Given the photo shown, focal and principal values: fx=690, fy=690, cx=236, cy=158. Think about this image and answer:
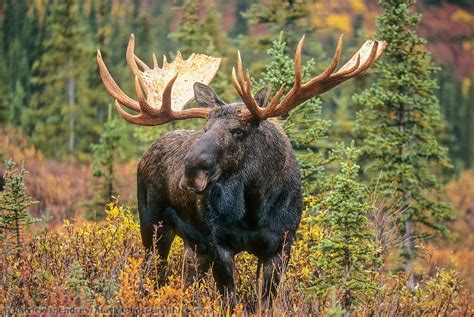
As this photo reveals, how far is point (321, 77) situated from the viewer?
21.2ft

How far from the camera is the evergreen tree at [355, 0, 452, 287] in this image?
12.0m

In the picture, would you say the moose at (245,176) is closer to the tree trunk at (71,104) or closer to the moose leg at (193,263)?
the moose leg at (193,263)

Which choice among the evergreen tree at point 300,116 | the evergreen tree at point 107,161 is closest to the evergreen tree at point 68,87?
the evergreen tree at point 107,161

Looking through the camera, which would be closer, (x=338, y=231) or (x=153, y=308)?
(x=153, y=308)

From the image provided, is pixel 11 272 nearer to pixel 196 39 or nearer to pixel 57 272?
pixel 57 272

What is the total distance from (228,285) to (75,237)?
1929mm

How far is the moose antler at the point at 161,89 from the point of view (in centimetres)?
705

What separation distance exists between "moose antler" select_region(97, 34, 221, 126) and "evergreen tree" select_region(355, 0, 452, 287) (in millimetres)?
4275

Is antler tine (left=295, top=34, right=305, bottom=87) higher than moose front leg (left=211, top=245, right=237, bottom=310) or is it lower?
higher

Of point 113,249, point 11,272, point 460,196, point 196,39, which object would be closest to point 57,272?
point 11,272

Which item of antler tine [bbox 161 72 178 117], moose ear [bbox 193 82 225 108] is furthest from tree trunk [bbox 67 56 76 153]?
moose ear [bbox 193 82 225 108]

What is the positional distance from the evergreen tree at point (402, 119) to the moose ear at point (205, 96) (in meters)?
5.47

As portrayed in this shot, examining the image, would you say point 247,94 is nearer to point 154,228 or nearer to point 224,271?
point 224,271

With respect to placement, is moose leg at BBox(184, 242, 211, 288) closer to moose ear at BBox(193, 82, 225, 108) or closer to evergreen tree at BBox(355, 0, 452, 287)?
moose ear at BBox(193, 82, 225, 108)
